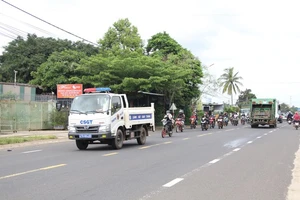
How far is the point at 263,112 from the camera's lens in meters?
37.3

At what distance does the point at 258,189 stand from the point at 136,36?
4094cm

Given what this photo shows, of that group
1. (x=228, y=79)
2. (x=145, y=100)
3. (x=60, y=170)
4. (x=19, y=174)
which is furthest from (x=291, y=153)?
(x=228, y=79)

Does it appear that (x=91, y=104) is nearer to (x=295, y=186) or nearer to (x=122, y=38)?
(x=295, y=186)

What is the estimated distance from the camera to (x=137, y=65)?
106 feet

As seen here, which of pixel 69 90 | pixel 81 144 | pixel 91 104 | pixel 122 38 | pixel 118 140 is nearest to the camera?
pixel 91 104

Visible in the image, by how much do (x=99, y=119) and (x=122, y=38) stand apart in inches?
1308

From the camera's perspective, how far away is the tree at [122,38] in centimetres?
4584

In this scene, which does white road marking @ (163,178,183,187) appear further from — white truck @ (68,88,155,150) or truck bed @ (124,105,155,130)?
truck bed @ (124,105,155,130)

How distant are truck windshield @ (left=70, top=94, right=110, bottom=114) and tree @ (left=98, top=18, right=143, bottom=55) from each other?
3023 centimetres

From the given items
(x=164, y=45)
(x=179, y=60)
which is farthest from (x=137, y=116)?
(x=164, y=45)

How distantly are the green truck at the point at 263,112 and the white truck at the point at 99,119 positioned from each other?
2357 cm

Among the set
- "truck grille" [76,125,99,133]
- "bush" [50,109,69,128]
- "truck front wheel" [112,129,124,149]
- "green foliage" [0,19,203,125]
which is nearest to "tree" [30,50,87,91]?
"green foliage" [0,19,203,125]

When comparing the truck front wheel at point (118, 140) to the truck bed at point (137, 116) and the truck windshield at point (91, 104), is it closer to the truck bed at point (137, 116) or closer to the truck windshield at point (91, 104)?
the truck bed at point (137, 116)

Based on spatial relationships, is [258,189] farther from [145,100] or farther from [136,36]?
[136,36]
